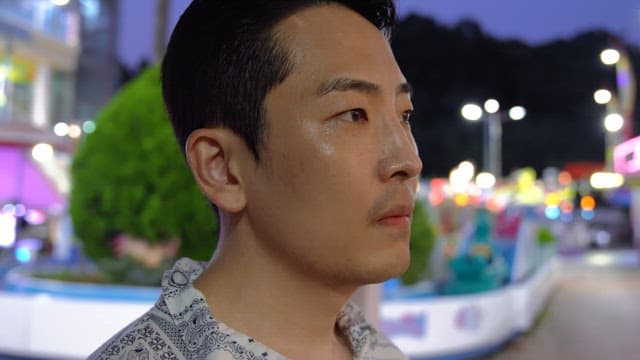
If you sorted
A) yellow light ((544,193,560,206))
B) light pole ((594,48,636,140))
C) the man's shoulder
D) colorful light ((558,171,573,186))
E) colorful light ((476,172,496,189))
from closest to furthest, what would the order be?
the man's shoulder → light pole ((594,48,636,140)) → yellow light ((544,193,560,206)) → colorful light ((476,172,496,189)) → colorful light ((558,171,573,186))

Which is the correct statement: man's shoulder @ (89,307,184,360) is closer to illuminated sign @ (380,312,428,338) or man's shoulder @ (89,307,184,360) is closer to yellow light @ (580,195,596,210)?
illuminated sign @ (380,312,428,338)

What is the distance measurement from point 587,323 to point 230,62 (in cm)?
845

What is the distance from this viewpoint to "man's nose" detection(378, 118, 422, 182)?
95cm

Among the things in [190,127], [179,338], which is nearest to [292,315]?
[179,338]

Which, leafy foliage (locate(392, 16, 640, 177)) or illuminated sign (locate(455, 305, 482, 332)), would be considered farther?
leafy foliage (locate(392, 16, 640, 177))

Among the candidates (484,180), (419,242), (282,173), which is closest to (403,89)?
(282,173)

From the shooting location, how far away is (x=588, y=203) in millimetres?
29781

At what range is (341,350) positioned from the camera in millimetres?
1166

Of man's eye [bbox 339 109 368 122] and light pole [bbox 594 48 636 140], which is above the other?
light pole [bbox 594 48 636 140]

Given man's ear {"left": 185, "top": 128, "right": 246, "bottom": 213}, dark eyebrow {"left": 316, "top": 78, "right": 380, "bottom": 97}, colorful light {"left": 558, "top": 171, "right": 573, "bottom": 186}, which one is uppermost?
colorful light {"left": 558, "top": 171, "right": 573, "bottom": 186}

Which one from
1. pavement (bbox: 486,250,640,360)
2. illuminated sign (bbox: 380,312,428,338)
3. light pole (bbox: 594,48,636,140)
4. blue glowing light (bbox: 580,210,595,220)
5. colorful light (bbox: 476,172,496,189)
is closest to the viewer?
illuminated sign (bbox: 380,312,428,338)

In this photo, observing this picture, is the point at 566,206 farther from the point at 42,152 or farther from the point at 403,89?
the point at 403,89

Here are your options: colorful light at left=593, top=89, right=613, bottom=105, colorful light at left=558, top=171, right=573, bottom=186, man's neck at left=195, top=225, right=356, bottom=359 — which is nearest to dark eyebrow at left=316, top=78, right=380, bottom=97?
man's neck at left=195, top=225, right=356, bottom=359

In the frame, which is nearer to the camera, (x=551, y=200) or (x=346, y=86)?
(x=346, y=86)
